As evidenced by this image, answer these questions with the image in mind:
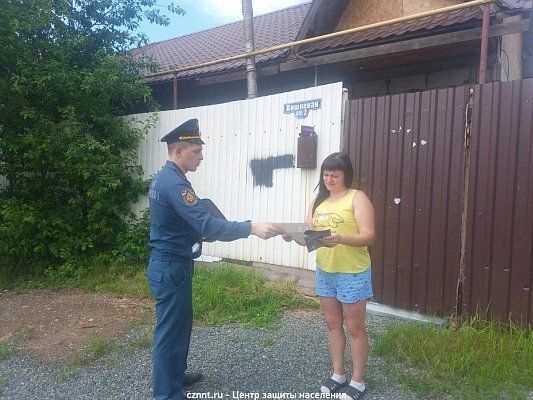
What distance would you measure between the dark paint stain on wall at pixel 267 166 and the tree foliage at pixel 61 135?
6.70 ft

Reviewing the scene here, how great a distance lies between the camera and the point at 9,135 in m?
6.00

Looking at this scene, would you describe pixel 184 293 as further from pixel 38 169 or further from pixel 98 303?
pixel 38 169

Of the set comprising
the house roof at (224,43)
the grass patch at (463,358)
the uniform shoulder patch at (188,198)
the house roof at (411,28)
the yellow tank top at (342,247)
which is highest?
the house roof at (224,43)

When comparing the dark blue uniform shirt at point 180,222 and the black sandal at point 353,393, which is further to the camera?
the black sandal at point 353,393

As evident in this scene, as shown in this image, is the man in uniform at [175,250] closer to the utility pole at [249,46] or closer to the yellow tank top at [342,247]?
the yellow tank top at [342,247]

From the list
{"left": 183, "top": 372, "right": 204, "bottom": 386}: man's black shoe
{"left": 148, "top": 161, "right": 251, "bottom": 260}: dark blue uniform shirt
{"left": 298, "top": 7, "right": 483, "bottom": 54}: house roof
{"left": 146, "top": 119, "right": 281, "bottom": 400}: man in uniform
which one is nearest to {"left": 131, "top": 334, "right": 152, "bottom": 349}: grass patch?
{"left": 183, "top": 372, "right": 204, "bottom": 386}: man's black shoe

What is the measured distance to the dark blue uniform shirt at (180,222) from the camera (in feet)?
8.84

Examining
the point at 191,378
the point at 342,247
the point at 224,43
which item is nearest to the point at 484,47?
the point at 342,247

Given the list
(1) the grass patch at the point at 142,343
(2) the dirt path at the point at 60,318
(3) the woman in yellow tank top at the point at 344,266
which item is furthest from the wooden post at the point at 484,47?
(2) the dirt path at the point at 60,318

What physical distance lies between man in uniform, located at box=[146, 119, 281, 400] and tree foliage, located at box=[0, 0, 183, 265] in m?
3.38

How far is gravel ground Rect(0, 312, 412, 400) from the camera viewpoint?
10.0ft

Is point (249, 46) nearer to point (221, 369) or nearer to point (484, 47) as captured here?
point (484, 47)

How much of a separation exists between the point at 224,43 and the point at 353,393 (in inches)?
350

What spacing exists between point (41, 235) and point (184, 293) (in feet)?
13.1
